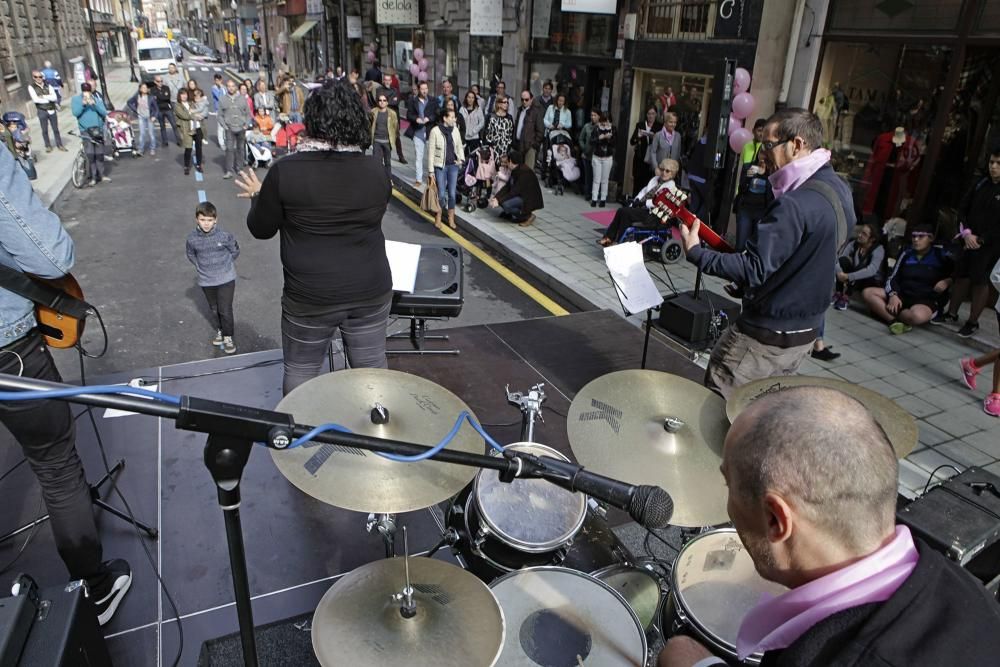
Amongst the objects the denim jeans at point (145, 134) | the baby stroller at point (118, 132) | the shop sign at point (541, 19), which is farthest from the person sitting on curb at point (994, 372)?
the denim jeans at point (145, 134)

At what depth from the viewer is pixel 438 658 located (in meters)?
2.03

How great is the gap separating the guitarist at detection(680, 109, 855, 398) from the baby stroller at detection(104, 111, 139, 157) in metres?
15.8

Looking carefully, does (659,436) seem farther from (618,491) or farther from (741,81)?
(741,81)

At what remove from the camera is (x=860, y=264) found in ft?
24.6

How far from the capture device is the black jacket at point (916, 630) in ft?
3.45

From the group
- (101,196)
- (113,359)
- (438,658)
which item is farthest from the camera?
(101,196)

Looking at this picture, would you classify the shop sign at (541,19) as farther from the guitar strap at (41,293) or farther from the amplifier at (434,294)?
the guitar strap at (41,293)

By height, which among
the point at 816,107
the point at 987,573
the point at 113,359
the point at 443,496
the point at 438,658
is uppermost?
the point at 816,107

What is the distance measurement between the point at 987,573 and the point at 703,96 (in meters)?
9.21

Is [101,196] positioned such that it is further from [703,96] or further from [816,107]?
[816,107]

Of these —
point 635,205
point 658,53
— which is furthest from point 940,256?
point 658,53

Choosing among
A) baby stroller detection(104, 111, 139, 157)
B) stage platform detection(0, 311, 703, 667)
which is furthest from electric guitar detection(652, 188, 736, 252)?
baby stroller detection(104, 111, 139, 157)

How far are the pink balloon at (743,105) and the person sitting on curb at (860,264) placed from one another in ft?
7.24

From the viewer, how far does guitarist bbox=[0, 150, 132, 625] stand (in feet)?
7.87
